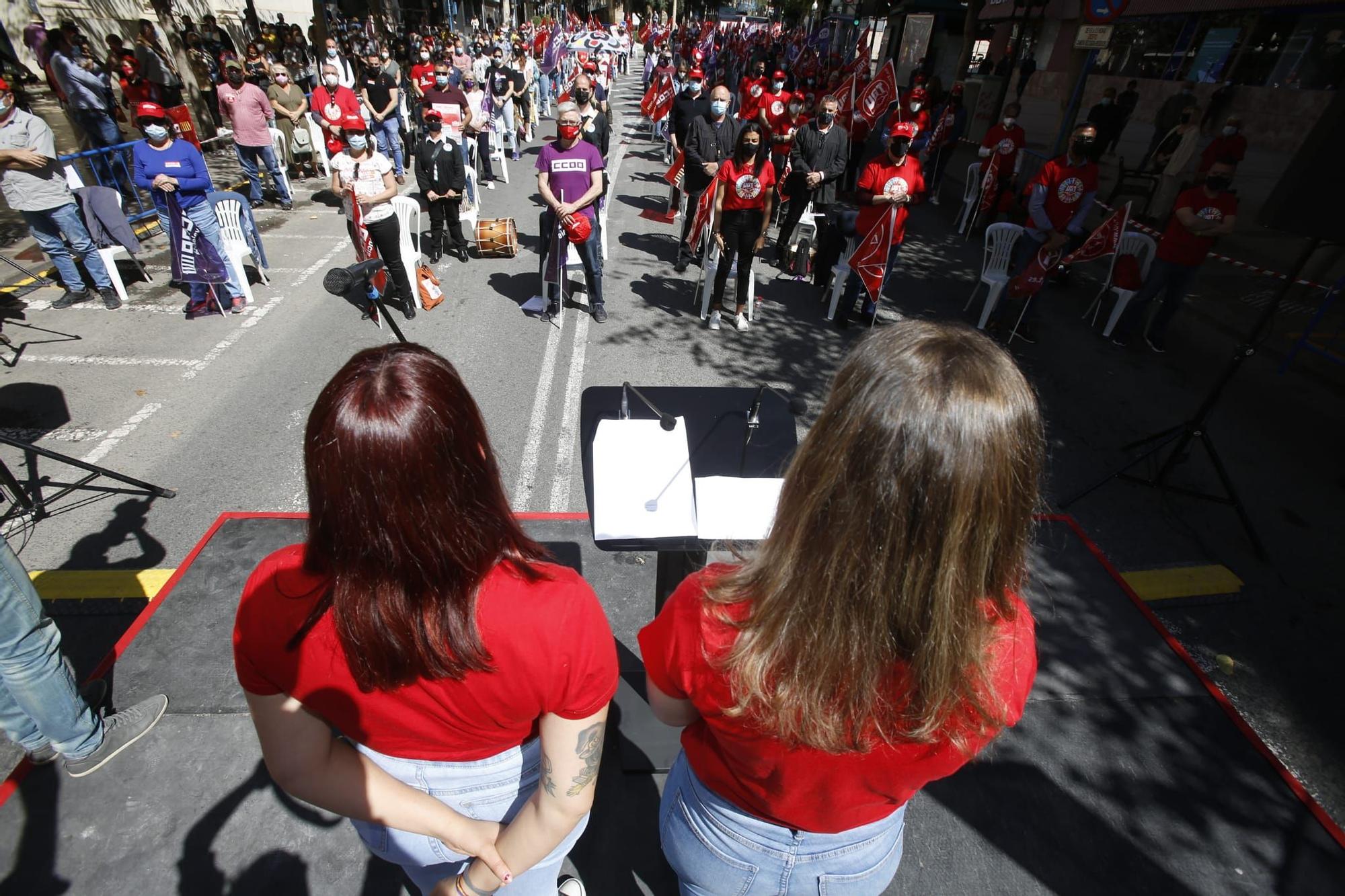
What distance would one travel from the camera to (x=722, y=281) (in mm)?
6805

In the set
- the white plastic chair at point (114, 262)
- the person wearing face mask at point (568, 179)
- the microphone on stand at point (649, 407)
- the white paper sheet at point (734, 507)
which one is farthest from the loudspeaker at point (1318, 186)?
the white plastic chair at point (114, 262)

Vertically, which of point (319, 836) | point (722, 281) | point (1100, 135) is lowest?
point (319, 836)

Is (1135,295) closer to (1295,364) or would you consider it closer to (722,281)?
(1295,364)

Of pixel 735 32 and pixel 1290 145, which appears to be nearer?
pixel 1290 145

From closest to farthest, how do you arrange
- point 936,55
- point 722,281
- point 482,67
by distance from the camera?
point 722,281 < point 482,67 < point 936,55

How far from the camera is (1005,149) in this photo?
9.56 meters

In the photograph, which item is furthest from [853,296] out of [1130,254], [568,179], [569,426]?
[569,426]

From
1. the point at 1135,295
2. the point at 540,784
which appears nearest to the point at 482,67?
the point at 1135,295

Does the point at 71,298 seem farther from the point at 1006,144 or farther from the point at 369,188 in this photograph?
the point at 1006,144

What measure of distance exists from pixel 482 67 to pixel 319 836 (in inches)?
715

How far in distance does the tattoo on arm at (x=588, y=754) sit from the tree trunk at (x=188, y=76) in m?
18.2

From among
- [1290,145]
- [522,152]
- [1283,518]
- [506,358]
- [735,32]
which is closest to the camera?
[1283,518]

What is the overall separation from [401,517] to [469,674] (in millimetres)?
352

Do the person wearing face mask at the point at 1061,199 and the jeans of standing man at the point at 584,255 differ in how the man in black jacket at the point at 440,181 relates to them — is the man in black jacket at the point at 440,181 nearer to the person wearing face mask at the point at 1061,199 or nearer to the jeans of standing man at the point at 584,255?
the jeans of standing man at the point at 584,255
